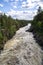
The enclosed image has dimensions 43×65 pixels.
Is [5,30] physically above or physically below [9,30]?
above

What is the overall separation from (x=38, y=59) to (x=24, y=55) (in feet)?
14.0

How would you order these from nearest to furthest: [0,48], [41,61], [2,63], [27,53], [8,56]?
[2,63] < [41,61] < [8,56] < [27,53] < [0,48]

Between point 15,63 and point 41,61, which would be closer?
point 15,63

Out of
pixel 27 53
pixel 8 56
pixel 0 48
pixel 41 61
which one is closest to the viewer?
pixel 41 61

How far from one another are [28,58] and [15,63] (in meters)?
4.95

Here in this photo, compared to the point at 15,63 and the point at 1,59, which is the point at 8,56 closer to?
the point at 1,59

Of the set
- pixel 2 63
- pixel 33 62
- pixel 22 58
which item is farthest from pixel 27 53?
pixel 2 63

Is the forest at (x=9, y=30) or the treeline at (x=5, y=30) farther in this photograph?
the forest at (x=9, y=30)

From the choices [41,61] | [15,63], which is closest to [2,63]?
[15,63]

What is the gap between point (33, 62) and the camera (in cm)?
3450

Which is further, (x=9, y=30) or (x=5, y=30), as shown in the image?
(x=9, y=30)

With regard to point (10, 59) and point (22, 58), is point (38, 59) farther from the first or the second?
point (10, 59)

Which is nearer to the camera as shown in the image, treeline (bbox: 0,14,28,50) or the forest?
treeline (bbox: 0,14,28,50)

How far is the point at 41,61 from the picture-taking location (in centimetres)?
3553
